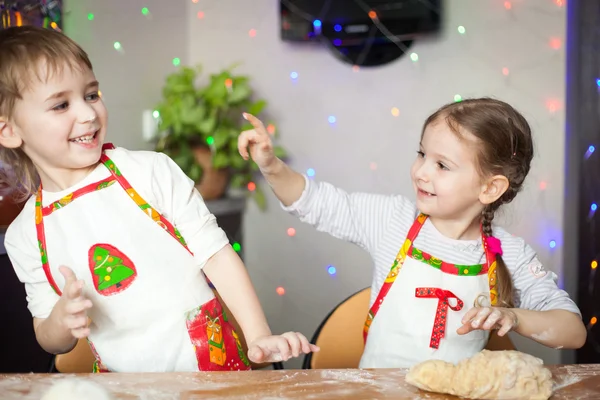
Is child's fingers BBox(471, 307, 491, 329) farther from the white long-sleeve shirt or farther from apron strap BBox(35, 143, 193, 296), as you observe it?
apron strap BBox(35, 143, 193, 296)

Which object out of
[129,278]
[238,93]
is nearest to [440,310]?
[129,278]

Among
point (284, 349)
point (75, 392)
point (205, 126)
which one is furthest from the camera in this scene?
point (205, 126)

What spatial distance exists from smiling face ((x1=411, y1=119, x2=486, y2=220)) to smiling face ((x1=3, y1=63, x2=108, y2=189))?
0.61 meters

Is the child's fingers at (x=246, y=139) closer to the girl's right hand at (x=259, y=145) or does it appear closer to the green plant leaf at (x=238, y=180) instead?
the girl's right hand at (x=259, y=145)

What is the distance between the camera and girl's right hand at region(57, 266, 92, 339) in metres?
0.97

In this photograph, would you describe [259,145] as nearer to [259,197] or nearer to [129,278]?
[129,278]

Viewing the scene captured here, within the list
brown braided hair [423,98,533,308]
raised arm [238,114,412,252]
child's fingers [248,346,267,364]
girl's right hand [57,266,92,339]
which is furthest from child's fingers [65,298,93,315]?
brown braided hair [423,98,533,308]

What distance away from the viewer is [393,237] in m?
1.41

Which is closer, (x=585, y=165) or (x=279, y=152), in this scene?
(x=585, y=165)

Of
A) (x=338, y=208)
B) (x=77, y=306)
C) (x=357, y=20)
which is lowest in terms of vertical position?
(x=77, y=306)

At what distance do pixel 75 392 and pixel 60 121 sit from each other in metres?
0.45

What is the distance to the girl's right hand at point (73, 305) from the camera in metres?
0.97

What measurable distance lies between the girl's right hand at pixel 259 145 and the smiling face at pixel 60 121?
0.84 ft

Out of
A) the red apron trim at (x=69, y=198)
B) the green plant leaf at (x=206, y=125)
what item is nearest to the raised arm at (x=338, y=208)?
the red apron trim at (x=69, y=198)
